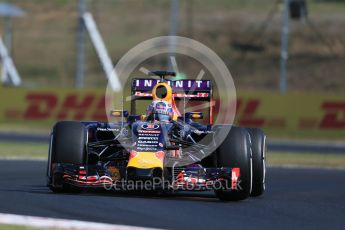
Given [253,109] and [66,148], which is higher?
[253,109]

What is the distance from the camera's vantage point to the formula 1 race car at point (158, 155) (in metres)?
13.3

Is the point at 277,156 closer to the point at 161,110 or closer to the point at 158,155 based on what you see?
the point at 161,110

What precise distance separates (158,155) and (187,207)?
3.87 feet

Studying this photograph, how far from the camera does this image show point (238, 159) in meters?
13.5

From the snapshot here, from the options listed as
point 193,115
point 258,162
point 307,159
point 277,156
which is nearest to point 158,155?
point 258,162

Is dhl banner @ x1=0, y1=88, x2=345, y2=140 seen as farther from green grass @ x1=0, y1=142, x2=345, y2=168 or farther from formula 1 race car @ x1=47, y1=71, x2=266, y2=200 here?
formula 1 race car @ x1=47, y1=71, x2=266, y2=200

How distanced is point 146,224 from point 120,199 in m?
2.50

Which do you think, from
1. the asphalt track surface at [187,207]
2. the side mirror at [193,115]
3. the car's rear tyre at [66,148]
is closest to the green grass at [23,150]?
the asphalt track surface at [187,207]

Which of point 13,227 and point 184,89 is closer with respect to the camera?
point 13,227

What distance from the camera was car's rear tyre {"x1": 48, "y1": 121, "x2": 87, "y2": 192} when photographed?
13.8 meters

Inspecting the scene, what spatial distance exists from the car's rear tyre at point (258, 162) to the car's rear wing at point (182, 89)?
4.46 feet

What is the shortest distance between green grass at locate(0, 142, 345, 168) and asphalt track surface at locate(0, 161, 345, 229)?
7.18 m

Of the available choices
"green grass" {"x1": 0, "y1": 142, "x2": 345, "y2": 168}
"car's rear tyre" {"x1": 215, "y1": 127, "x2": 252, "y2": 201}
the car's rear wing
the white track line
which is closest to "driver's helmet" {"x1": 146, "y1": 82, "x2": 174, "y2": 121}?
the car's rear wing

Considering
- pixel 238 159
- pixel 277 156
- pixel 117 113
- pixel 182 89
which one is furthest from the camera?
pixel 277 156
